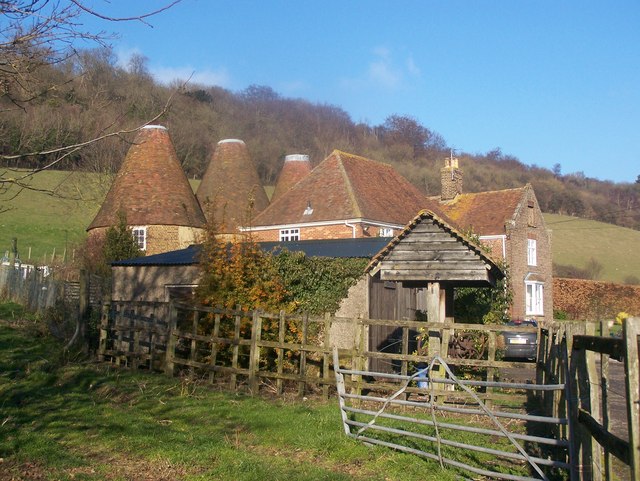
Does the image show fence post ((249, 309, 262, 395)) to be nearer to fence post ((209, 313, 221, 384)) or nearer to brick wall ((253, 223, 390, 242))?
fence post ((209, 313, 221, 384))

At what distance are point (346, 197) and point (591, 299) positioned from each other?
23.1 meters

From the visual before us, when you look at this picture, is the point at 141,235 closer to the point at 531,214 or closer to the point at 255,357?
the point at 531,214

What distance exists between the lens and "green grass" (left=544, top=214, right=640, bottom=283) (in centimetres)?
6462

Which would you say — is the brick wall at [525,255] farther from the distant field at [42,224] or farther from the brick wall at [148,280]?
the distant field at [42,224]

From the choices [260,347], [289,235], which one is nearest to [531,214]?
[289,235]

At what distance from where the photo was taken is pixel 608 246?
7088 centimetres

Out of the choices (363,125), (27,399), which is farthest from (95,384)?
(363,125)

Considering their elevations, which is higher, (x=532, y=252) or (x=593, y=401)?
(x=532, y=252)

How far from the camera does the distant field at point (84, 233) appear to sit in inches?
1881

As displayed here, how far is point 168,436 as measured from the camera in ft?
27.8

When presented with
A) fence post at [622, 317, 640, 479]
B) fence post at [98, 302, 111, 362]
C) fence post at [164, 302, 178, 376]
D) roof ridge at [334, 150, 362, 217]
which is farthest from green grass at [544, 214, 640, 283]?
fence post at [622, 317, 640, 479]

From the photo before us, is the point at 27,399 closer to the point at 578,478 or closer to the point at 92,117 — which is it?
the point at 92,117

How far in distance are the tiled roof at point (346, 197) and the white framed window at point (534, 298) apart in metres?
8.48

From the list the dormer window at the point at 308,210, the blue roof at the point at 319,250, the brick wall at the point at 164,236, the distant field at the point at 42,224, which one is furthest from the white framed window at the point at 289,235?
the distant field at the point at 42,224
